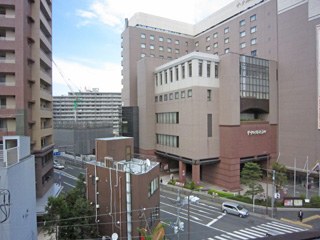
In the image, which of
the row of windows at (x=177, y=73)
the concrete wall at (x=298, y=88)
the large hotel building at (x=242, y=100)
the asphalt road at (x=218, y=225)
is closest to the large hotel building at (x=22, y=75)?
the asphalt road at (x=218, y=225)

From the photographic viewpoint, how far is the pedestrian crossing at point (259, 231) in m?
21.0

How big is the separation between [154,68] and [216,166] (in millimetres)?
23350

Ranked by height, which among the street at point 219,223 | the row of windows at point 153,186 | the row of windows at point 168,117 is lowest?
the street at point 219,223

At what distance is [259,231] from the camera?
73.1 feet

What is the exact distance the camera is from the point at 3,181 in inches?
492

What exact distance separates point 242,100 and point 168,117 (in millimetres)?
13694

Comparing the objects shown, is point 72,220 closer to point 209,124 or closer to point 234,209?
point 234,209

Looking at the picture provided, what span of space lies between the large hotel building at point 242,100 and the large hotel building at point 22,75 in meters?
20.8

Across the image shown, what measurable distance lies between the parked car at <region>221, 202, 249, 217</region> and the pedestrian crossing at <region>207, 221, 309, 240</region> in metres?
2.39

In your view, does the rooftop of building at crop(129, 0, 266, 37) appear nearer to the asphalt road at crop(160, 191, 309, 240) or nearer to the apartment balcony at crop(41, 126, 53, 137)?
the apartment balcony at crop(41, 126, 53, 137)

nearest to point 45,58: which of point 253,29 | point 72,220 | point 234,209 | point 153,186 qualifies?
point 72,220

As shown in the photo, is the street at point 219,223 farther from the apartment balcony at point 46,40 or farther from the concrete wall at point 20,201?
the apartment balcony at point 46,40

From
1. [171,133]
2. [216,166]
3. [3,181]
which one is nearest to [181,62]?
[171,133]

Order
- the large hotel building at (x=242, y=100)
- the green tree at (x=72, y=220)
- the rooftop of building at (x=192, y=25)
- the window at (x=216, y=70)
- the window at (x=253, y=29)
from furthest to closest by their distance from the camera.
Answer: the rooftop of building at (x=192, y=25)
the window at (x=253, y=29)
the window at (x=216, y=70)
the large hotel building at (x=242, y=100)
the green tree at (x=72, y=220)
